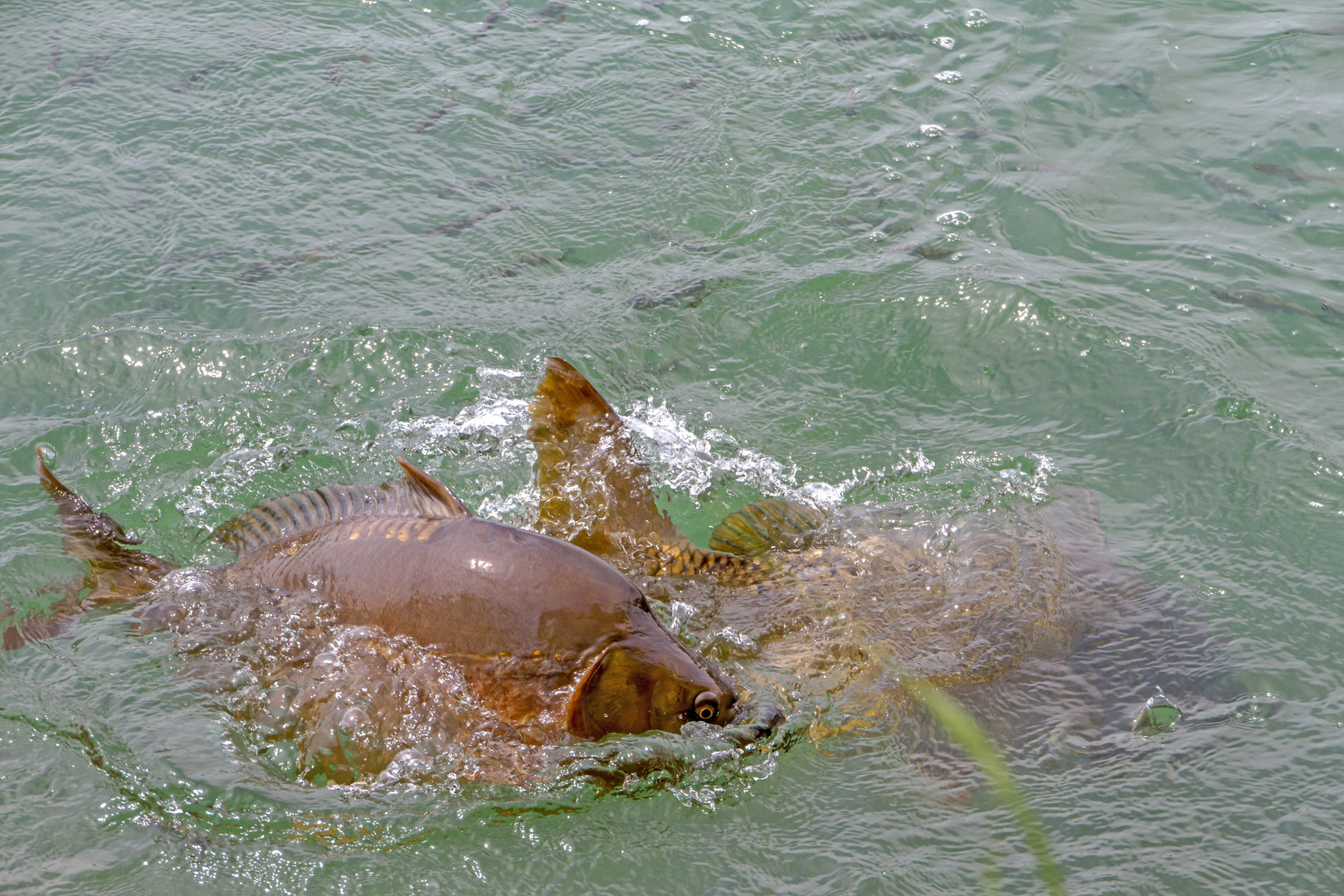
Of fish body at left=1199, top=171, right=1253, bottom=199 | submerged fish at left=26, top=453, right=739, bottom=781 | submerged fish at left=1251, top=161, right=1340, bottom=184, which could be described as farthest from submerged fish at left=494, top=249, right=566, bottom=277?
submerged fish at left=1251, top=161, right=1340, bottom=184

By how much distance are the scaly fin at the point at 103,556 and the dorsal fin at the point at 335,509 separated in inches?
10.4

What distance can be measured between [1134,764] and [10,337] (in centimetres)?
541

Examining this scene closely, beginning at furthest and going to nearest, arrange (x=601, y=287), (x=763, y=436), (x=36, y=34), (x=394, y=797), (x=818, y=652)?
(x=36, y=34) < (x=601, y=287) < (x=763, y=436) < (x=818, y=652) < (x=394, y=797)

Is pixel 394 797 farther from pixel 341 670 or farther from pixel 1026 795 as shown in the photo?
pixel 1026 795

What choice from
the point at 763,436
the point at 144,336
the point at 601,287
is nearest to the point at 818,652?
the point at 763,436

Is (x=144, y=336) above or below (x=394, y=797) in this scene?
above

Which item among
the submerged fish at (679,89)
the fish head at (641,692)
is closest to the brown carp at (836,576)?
the fish head at (641,692)

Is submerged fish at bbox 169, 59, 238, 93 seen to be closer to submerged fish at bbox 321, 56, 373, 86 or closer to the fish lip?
submerged fish at bbox 321, 56, 373, 86

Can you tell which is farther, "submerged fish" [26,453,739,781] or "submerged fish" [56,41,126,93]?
"submerged fish" [56,41,126,93]

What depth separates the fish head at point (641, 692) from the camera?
3.20 m

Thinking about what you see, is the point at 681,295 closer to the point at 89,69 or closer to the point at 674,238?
the point at 674,238

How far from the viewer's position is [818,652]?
3.94 metres

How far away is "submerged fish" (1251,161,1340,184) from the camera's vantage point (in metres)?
6.51

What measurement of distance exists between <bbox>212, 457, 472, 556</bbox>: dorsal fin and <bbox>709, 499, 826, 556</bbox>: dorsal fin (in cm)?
113
